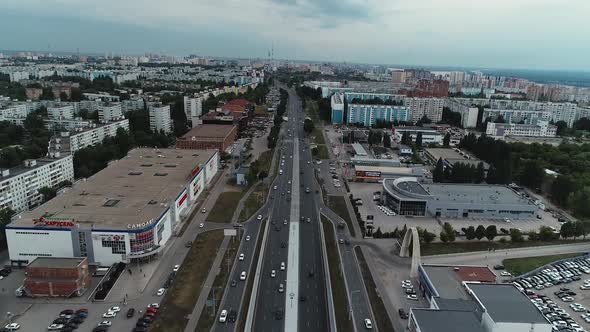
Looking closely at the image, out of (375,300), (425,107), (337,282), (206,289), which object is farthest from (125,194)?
(425,107)

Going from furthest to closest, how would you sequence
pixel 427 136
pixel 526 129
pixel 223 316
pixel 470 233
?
1. pixel 526 129
2. pixel 427 136
3. pixel 470 233
4. pixel 223 316

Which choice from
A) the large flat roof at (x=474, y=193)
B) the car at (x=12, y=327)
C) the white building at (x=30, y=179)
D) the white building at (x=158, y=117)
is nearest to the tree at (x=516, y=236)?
the large flat roof at (x=474, y=193)

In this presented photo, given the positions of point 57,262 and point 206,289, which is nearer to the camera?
point 206,289

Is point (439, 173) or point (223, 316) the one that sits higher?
point (439, 173)

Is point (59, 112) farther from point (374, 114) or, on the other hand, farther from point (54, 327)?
point (374, 114)

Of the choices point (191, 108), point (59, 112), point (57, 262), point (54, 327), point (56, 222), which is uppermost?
point (191, 108)

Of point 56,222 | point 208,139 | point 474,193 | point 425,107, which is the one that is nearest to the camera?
point 56,222

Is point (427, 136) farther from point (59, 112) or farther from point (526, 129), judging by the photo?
point (59, 112)

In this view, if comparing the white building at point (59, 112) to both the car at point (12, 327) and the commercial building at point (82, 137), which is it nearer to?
the commercial building at point (82, 137)
